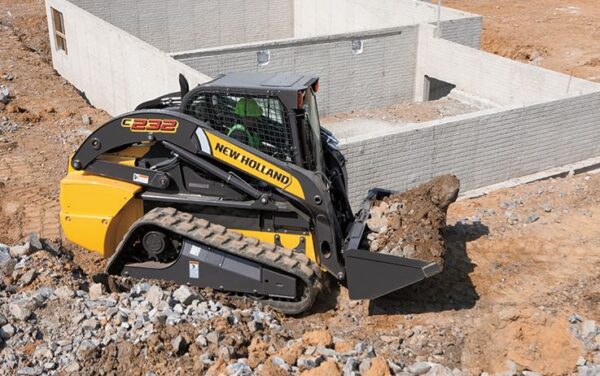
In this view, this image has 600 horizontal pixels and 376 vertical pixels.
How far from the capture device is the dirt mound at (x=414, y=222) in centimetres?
750

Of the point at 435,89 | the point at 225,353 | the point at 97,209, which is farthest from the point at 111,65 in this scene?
the point at 225,353

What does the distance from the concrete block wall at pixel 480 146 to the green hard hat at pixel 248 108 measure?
2.63m

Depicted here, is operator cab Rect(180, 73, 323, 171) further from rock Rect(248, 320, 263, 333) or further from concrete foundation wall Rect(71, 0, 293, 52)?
concrete foundation wall Rect(71, 0, 293, 52)

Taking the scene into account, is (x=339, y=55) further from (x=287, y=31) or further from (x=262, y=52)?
(x=287, y=31)

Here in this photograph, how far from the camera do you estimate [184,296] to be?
7.44 meters

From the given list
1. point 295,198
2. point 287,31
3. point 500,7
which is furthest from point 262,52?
point 500,7

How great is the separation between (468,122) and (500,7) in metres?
19.0

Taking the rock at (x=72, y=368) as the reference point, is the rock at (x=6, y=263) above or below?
above

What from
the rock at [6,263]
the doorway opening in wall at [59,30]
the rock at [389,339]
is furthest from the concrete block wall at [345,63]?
the rock at [389,339]

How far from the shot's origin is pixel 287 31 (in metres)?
21.7

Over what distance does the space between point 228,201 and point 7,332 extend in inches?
98.2

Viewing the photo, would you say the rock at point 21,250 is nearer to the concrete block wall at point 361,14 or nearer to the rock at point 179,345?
the rock at point 179,345

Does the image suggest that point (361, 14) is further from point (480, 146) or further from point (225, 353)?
point (225, 353)

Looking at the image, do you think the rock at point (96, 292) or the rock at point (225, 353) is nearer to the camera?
the rock at point (225, 353)
